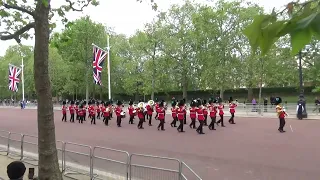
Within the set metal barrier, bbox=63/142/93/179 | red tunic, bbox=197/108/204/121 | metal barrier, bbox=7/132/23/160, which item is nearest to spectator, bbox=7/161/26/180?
metal barrier, bbox=63/142/93/179

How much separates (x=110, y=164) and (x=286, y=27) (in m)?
6.93

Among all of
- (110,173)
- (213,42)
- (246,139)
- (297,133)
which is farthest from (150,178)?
(213,42)

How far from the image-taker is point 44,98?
687 centimetres

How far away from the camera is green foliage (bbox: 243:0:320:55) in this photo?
1156mm

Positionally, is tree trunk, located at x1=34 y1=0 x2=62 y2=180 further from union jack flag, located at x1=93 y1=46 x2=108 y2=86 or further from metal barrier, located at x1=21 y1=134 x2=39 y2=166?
union jack flag, located at x1=93 y1=46 x2=108 y2=86

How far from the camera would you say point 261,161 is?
9.69 metres

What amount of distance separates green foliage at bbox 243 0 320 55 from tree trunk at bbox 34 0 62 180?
6.14 metres

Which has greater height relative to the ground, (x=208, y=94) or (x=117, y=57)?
(x=117, y=57)

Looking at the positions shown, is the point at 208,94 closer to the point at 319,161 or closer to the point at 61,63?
the point at 61,63

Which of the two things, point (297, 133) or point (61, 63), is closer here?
point (297, 133)

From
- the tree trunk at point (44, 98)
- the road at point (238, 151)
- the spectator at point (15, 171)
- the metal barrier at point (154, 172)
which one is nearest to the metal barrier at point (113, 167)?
the metal barrier at point (154, 172)

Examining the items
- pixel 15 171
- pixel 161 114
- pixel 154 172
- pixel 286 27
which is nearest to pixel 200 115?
pixel 161 114

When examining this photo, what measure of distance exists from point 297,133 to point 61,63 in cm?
4693

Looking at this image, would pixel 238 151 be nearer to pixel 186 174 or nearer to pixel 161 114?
pixel 186 174
